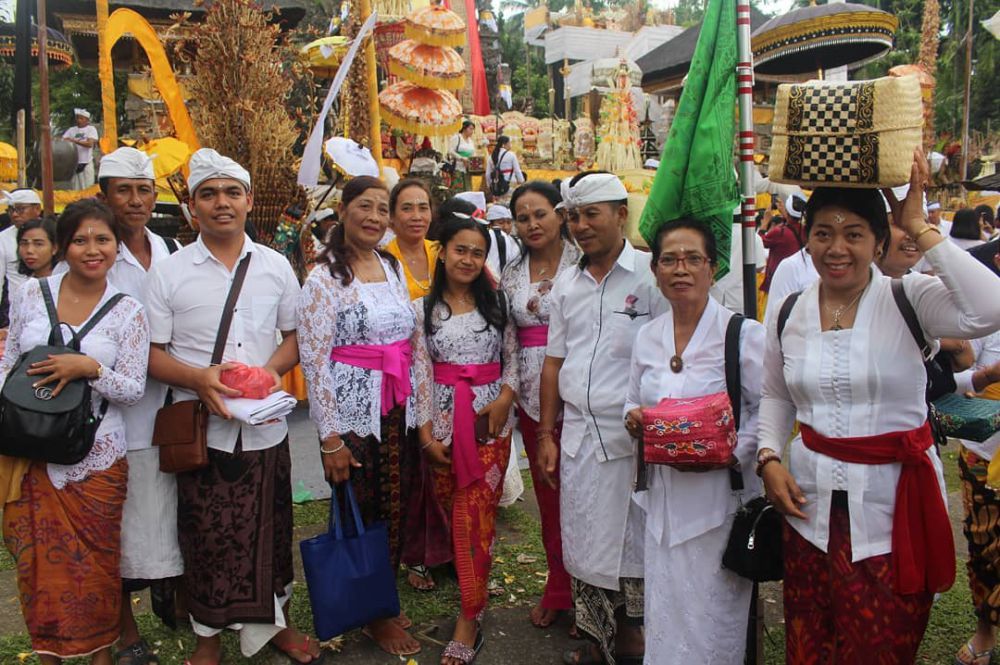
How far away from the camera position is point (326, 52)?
933 centimetres

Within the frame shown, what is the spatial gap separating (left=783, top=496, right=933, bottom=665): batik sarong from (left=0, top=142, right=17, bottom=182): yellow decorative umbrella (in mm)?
12129

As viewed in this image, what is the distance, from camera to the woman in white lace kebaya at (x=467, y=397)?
3396 mm

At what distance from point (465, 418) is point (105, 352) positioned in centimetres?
148

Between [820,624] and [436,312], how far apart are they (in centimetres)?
201

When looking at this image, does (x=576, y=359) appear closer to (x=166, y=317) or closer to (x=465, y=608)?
(x=465, y=608)

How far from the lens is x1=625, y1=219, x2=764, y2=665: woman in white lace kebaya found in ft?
8.40

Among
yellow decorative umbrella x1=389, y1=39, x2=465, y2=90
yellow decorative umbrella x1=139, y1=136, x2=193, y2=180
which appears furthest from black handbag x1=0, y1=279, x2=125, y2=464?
yellow decorative umbrella x1=389, y1=39, x2=465, y2=90

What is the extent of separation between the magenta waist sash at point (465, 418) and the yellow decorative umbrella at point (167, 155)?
235 cm

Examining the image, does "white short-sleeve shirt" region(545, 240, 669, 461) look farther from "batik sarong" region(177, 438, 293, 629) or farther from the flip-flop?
"batik sarong" region(177, 438, 293, 629)

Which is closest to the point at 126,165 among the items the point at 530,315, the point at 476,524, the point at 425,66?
the point at 530,315

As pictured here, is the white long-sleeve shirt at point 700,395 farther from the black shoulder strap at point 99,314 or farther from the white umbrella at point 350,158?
the white umbrella at point 350,158

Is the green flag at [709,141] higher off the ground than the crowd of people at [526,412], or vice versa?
the green flag at [709,141]

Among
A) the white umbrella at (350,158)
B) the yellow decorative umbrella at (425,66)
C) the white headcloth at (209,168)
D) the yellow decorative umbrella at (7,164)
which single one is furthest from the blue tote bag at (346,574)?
the yellow decorative umbrella at (7,164)

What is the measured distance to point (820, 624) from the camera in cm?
233
